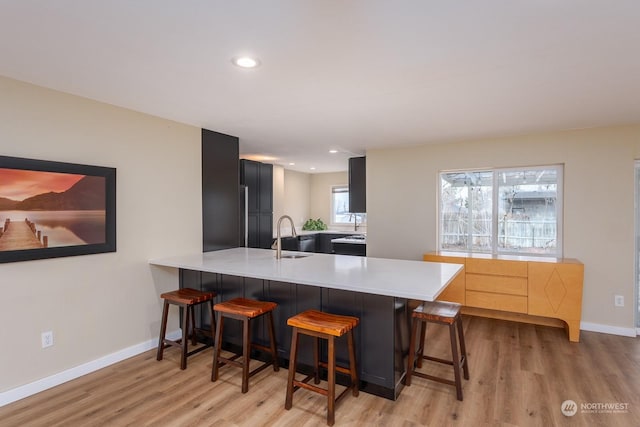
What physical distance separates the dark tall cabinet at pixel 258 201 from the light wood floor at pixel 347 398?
97.0 inches

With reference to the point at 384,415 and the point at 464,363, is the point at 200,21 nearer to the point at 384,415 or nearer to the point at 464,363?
the point at 384,415

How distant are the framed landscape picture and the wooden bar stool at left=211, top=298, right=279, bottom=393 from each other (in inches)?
46.8

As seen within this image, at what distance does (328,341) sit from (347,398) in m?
0.56

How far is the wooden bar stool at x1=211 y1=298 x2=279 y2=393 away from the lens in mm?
2566

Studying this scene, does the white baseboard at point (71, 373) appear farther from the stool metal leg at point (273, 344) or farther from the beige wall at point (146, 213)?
the stool metal leg at point (273, 344)

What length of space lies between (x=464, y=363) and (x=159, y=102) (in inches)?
129

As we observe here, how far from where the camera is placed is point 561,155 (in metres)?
3.95

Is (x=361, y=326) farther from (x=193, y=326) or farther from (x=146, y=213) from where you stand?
(x=146, y=213)

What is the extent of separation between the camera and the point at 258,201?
5.62m

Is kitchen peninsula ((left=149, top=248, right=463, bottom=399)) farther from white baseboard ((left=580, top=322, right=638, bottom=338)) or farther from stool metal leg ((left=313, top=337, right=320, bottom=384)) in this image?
white baseboard ((left=580, top=322, right=638, bottom=338))

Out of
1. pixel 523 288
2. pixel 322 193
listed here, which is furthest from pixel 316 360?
pixel 322 193

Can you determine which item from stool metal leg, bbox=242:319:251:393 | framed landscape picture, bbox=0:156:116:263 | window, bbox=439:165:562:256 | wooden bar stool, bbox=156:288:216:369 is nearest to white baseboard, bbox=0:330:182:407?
wooden bar stool, bbox=156:288:216:369

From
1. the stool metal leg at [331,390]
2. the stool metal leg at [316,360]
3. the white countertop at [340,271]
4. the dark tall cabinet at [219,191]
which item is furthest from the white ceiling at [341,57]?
the stool metal leg at [316,360]

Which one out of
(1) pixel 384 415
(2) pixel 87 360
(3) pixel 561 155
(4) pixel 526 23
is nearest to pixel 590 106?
(3) pixel 561 155
